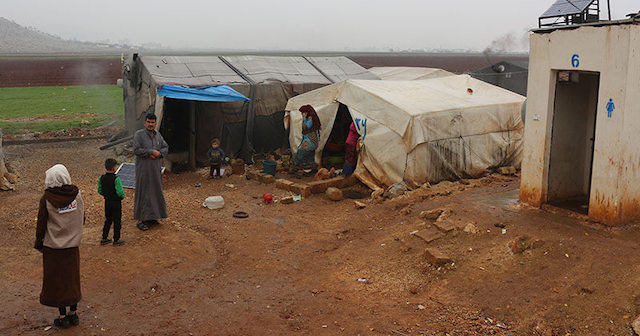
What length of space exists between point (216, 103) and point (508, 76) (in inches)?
406

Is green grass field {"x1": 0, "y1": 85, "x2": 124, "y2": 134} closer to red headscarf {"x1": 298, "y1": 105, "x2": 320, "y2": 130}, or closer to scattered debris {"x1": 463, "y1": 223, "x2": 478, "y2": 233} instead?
red headscarf {"x1": 298, "y1": 105, "x2": 320, "y2": 130}

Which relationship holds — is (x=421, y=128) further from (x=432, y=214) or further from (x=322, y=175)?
(x=432, y=214)

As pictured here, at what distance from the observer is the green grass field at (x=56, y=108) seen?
1895 cm

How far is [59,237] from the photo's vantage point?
4.92 m

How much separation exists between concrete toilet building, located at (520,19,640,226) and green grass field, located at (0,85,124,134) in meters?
15.1

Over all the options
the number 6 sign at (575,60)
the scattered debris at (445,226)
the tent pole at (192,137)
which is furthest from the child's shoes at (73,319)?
the tent pole at (192,137)

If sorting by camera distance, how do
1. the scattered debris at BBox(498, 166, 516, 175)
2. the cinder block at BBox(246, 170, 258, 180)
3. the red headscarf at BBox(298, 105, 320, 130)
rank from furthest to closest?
the red headscarf at BBox(298, 105, 320, 130) < the cinder block at BBox(246, 170, 258, 180) < the scattered debris at BBox(498, 166, 516, 175)

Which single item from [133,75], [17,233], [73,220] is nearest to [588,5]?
[73,220]

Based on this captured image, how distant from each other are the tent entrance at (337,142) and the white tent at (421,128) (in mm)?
281

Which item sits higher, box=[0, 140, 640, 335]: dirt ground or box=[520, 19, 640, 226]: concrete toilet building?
box=[520, 19, 640, 226]: concrete toilet building

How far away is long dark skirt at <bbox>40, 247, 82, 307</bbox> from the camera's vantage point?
16.2 feet

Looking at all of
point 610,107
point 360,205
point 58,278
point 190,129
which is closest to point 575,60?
point 610,107

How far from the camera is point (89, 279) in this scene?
6.24m

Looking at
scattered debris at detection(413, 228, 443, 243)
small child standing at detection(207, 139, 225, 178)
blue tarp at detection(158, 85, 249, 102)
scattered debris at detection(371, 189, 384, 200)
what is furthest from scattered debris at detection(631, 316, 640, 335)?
blue tarp at detection(158, 85, 249, 102)
